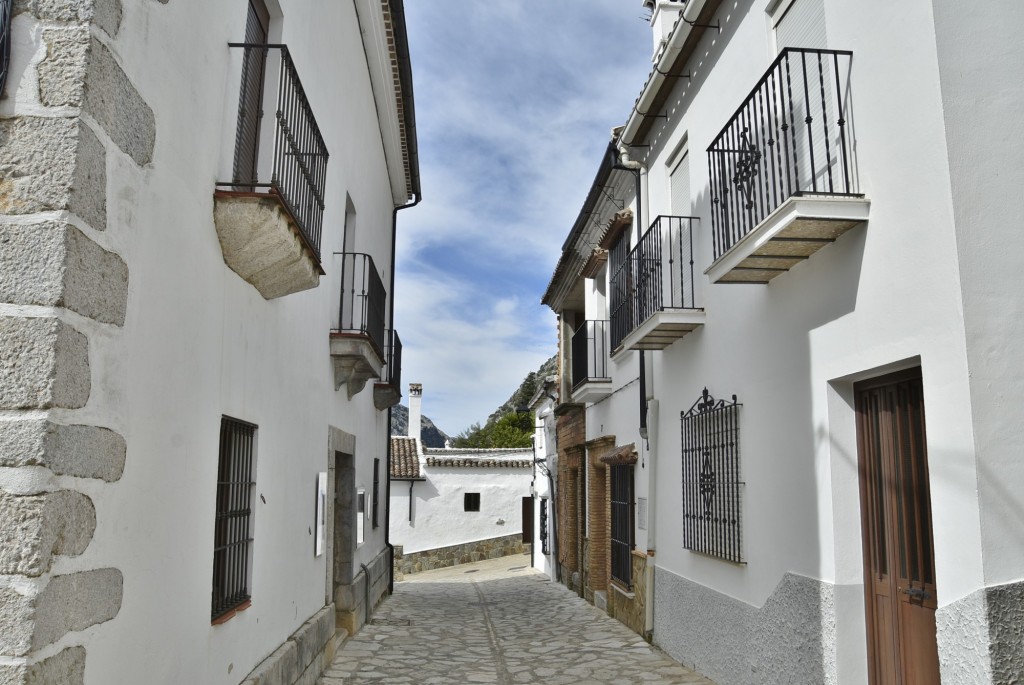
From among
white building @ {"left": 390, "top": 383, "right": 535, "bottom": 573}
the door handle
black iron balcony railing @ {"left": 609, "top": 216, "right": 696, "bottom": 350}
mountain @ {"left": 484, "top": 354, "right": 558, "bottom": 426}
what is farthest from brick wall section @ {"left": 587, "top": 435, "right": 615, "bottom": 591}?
mountain @ {"left": 484, "top": 354, "right": 558, "bottom": 426}

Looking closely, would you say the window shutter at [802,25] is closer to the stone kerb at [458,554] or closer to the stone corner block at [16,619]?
the stone corner block at [16,619]

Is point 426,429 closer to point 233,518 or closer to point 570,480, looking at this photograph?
point 570,480

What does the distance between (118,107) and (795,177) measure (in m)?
3.85

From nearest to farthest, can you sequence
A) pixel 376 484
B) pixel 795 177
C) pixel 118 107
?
pixel 118 107
pixel 795 177
pixel 376 484

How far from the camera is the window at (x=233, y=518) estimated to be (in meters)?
4.84

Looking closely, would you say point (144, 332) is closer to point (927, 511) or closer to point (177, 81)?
point (177, 81)

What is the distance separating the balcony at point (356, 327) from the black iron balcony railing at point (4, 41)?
18.0 feet

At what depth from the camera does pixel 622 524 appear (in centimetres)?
1117

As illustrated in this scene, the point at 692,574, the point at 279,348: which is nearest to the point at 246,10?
the point at 279,348

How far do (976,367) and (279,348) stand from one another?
440 centimetres

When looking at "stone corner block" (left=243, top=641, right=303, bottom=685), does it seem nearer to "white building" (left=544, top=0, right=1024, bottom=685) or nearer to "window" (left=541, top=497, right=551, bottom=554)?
"white building" (left=544, top=0, right=1024, bottom=685)

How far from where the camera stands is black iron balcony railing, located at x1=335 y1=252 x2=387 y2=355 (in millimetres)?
9070

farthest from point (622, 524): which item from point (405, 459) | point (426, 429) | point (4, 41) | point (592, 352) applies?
point (426, 429)

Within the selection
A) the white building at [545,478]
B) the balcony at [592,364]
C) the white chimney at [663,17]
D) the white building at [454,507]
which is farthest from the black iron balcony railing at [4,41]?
the white building at [454,507]
